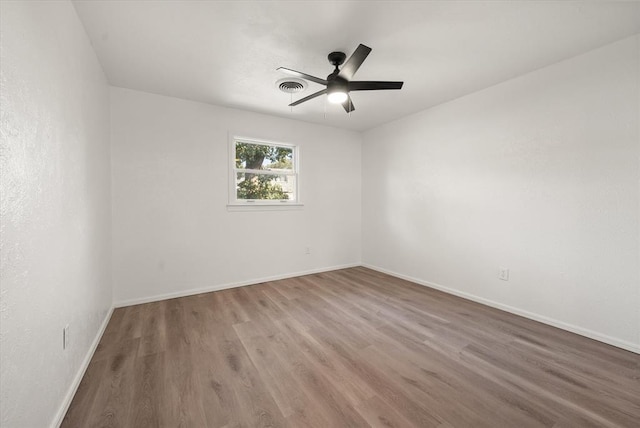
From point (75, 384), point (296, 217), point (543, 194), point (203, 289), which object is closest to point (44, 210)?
point (75, 384)

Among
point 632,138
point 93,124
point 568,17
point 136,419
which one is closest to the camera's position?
point 136,419

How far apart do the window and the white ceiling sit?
1.02m

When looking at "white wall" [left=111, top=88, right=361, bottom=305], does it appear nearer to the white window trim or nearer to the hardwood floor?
the white window trim

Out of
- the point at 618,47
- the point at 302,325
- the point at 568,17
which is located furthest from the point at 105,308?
the point at 618,47

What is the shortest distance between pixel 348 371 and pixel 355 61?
2.25 meters

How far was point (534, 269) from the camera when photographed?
2635 mm

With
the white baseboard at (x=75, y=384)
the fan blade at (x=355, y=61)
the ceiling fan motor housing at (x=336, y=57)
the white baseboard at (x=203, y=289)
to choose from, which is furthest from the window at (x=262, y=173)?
the fan blade at (x=355, y=61)

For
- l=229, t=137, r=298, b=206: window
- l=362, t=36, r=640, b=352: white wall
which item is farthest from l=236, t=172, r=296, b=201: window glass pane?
l=362, t=36, r=640, b=352: white wall

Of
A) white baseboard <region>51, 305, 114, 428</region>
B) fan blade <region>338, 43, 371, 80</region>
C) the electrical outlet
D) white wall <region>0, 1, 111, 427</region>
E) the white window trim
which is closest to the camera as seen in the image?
white wall <region>0, 1, 111, 427</region>

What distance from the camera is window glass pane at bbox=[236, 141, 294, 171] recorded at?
3.77 meters

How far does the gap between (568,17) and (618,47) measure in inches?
29.1

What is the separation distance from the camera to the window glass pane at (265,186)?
12.4ft

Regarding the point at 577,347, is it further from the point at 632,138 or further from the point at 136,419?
the point at 136,419

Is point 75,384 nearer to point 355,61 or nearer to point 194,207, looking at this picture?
point 194,207
